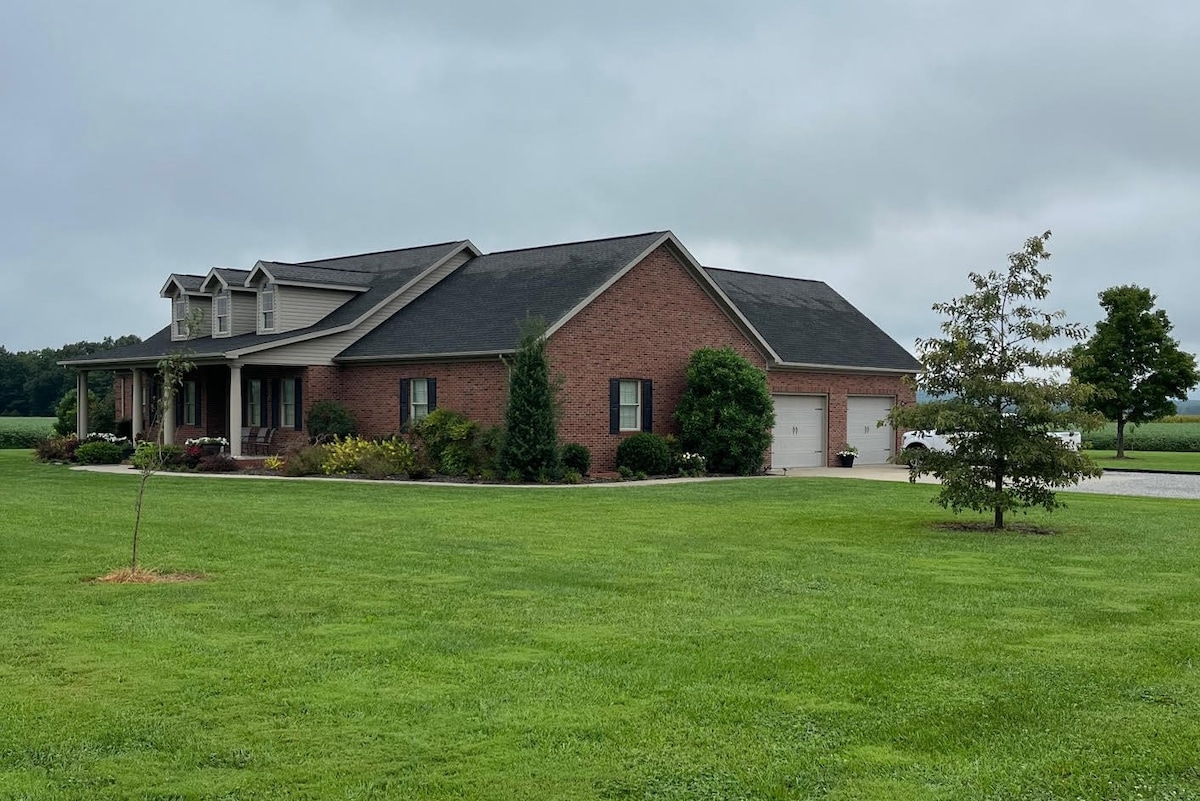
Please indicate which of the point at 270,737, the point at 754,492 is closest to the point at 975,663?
the point at 270,737

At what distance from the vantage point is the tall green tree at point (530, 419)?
26.1 metres

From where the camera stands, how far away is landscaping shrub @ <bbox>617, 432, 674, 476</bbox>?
2827cm

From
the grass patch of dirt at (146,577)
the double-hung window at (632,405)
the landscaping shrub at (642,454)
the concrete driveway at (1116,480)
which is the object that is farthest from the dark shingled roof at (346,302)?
the grass patch of dirt at (146,577)

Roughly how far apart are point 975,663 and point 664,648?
216 cm

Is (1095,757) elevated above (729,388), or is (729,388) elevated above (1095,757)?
(729,388)

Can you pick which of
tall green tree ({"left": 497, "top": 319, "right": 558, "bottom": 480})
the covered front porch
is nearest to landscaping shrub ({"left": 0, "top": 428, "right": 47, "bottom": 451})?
the covered front porch

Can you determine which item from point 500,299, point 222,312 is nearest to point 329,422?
point 500,299

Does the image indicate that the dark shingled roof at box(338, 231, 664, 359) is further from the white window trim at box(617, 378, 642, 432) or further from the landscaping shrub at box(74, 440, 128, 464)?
the landscaping shrub at box(74, 440, 128, 464)

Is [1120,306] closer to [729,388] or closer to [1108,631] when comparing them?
[729,388]

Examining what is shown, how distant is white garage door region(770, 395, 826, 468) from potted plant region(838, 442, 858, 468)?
1.68 feet

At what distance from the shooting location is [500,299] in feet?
102

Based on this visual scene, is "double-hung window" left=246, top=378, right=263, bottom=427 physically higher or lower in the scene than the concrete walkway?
higher

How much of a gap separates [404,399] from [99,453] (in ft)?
32.3

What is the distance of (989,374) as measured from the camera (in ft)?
56.5
